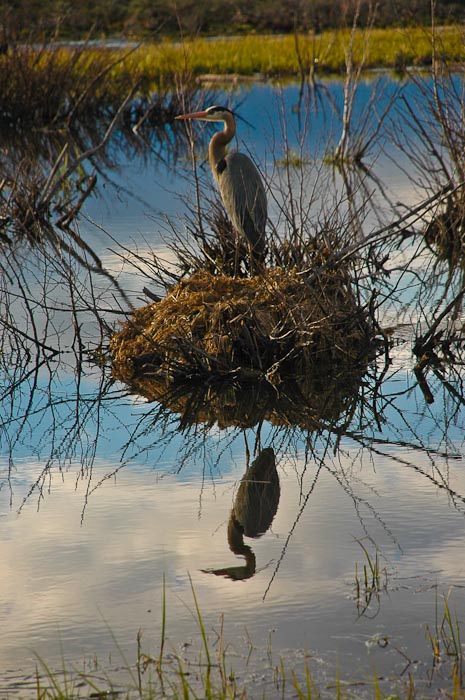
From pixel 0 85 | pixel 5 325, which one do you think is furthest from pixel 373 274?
pixel 0 85

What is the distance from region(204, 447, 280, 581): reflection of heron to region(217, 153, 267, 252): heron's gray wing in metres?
2.32

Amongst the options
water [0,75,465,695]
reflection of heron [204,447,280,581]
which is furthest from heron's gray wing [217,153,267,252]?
reflection of heron [204,447,280,581]

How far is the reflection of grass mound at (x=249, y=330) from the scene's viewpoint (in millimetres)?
5691

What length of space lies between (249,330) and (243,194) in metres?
1.66

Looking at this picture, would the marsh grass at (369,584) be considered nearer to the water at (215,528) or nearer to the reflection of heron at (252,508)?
the water at (215,528)

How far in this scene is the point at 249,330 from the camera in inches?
225

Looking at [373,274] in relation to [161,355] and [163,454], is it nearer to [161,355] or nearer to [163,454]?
[161,355]

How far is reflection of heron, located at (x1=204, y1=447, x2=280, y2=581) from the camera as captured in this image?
355 centimetres

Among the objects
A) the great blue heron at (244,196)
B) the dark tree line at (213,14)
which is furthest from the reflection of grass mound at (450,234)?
the dark tree line at (213,14)

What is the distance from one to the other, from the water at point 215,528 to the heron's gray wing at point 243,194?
1327 mm

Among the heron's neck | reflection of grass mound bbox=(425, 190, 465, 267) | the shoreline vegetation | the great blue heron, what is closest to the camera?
the great blue heron

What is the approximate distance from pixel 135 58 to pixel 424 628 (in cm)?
2011

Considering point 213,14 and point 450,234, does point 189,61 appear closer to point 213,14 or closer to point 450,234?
point 450,234

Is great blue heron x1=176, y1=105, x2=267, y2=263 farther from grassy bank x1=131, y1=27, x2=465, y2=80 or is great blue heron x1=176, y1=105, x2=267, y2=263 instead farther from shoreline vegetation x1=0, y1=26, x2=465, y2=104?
grassy bank x1=131, y1=27, x2=465, y2=80
